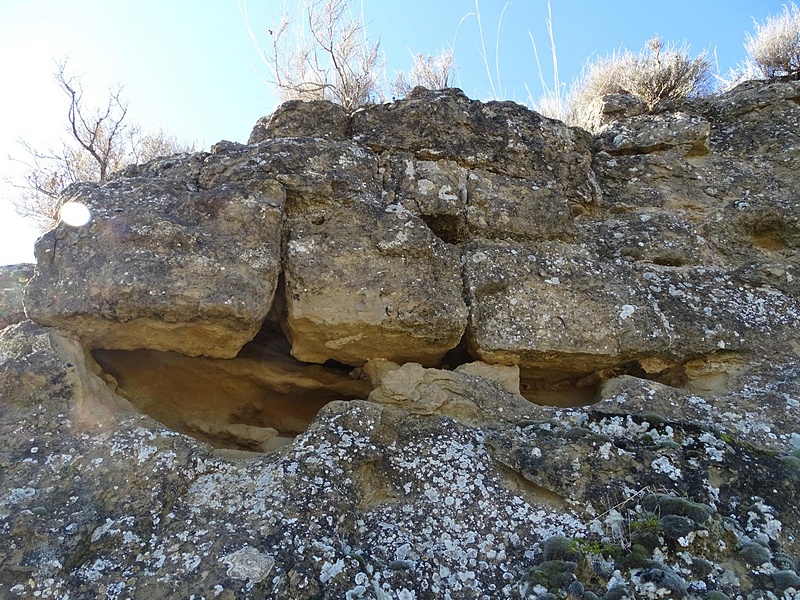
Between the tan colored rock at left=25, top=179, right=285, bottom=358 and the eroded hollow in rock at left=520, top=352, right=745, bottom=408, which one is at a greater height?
the tan colored rock at left=25, top=179, right=285, bottom=358

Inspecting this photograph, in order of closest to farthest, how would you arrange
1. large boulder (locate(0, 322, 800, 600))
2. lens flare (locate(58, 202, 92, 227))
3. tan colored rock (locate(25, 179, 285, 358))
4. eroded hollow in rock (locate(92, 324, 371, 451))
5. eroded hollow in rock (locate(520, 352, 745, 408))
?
large boulder (locate(0, 322, 800, 600)) < tan colored rock (locate(25, 179, 285, 358)) < lens flare (locate(58, 202, 92, 227)) < eroded hollow in rock (locate(520, 352, 745, 408)) < eroded hollow in rock (locate(92, 324, 371, 451))

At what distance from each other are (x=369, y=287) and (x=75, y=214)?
165 centimetres

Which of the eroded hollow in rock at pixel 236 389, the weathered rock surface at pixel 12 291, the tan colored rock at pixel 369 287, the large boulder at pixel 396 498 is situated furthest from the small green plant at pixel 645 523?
the weathered rock surface at pixel 12 291

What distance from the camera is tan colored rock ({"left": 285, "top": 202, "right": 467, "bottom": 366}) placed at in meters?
3.58

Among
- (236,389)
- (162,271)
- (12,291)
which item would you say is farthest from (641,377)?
(12,291)

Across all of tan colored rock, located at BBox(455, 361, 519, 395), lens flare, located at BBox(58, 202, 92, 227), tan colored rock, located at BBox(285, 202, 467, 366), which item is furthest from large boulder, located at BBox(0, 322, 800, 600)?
lens flare, located at BBox(58, 202, 92, 227)

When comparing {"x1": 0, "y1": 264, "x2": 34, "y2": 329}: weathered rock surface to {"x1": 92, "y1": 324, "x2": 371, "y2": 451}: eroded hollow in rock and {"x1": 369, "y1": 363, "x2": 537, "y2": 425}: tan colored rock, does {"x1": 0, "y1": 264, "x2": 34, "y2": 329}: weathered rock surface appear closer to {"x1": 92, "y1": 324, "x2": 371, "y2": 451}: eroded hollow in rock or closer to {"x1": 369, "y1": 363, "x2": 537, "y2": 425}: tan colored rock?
{"x1": 92, "y1": 324, "x2": 371, "y2": 451}: eroded hollow in rock

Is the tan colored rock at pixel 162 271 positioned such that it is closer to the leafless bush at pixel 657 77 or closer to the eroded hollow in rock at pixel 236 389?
the eroded hollow in rock at pixel 236 389

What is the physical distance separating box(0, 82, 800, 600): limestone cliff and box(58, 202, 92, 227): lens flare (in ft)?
0.19

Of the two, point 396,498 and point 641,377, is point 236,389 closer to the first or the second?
point 396,498

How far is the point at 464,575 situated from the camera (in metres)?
2.65

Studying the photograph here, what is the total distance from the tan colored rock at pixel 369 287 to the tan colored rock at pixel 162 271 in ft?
0.63

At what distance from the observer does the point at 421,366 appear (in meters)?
3.65

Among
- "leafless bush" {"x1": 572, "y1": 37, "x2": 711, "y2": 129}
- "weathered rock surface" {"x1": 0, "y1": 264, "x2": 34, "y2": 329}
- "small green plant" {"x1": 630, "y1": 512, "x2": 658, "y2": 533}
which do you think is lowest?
"small green plant" {"x1": 630, "y1": 512, "x2": 658, "y2": 533}
